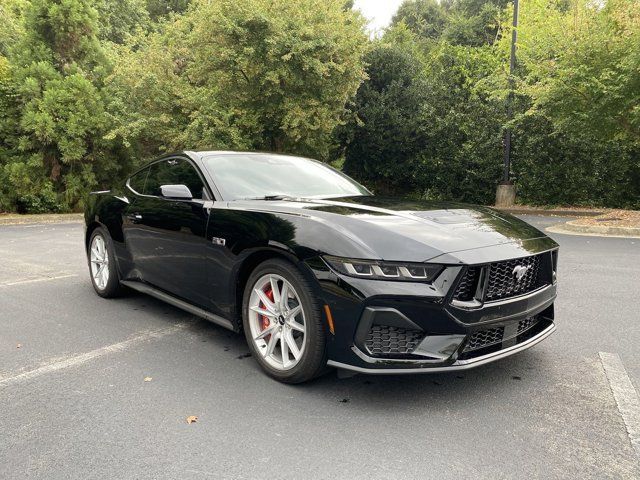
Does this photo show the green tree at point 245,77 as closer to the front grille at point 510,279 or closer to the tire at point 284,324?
the tire at point 284,324

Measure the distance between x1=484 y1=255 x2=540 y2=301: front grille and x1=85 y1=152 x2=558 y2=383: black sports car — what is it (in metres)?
0.01

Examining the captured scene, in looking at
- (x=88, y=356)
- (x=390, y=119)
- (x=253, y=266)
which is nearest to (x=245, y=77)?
(x=390, y=119)

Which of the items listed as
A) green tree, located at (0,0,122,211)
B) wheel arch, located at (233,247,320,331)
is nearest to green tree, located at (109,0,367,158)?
green tree, located at (0,0,122,211)

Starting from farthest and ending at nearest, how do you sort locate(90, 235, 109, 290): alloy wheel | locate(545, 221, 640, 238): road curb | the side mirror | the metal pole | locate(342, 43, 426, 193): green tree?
1. locate(342, 43, 426, 193): green tree
2. the metal pole
3. locate(545, 221, 640, 238): road curb
4. locate(90, 235, 109, 290): alloy wheel
5. the side mirror

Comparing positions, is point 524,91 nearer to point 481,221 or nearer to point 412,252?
point 481,221

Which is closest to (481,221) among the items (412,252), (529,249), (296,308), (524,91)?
(529,249)

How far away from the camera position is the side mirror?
3.81 meters

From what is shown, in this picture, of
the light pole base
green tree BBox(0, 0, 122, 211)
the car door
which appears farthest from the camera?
the light pole base

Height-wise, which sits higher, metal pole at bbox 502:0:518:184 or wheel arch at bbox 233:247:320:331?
metal pole at bbox 502:0:518:184

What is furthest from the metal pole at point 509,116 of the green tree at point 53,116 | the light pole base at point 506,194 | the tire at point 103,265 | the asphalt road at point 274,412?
the tire at point 103,265

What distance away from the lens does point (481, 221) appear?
3.37 m

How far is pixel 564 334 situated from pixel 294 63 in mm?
12984

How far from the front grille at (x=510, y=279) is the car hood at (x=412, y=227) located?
0.07 metres

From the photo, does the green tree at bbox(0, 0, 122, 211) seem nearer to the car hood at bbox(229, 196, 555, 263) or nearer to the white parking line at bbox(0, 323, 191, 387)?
the white parking line at bbox(0, 323, 191, 387)
